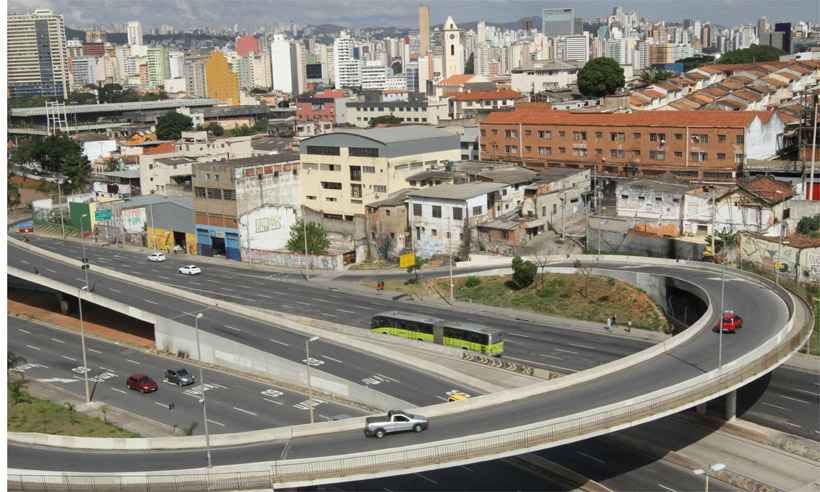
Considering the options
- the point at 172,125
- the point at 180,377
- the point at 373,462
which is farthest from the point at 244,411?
the point at 172,125

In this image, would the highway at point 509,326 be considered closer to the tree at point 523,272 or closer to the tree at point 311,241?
the tree at point 311,241

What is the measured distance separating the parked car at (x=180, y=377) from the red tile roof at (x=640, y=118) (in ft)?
195

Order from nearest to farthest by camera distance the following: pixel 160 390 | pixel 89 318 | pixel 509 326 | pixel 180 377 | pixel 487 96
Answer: pixel 160 390 → pixel 180 377 → pixel 509 326 → pixel 89 318 → pixel 487 96

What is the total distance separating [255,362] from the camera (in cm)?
5475

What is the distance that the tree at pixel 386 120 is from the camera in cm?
16340

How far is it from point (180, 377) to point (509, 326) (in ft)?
78.6

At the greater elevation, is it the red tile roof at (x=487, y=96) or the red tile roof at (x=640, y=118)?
the red tile roof at (x=487, y=96)

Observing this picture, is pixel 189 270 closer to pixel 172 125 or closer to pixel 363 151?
pixel 363 151

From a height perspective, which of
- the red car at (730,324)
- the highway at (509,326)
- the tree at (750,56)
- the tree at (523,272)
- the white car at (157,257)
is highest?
the tree at (750,56)

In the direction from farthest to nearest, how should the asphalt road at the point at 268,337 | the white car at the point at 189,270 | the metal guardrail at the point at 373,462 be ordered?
the white car at the point at 189,270 → the asphalt road at the point at 268,337 → the metal guardrail at the point at 373,462

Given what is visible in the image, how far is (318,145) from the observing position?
325ft

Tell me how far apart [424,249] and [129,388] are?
36.5m

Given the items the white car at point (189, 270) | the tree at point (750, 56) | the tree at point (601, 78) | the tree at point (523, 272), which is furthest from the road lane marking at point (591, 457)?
the tree at point (750, 56)

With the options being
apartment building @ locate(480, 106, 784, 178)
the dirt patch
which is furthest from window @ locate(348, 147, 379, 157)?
the dirt patch
